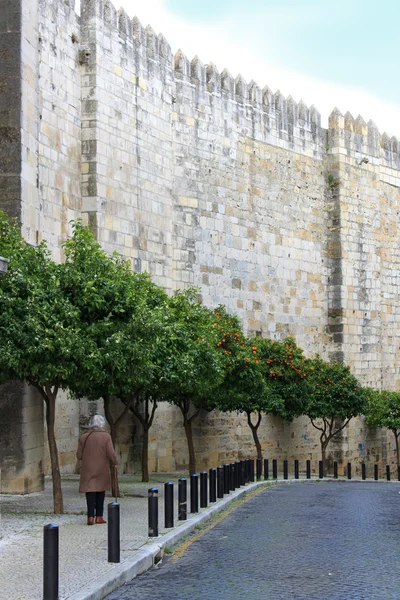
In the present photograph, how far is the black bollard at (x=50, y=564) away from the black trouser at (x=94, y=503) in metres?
4.62

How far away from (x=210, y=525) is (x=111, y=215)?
10763 millimetres

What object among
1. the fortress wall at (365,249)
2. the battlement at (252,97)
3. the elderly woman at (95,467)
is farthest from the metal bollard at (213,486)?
the fortress wall at (365,249)

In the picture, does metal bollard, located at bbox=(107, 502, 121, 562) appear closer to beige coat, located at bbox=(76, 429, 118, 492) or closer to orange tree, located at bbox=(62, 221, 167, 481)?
beige coat, located at bbox=(76, 429, 118, 492)

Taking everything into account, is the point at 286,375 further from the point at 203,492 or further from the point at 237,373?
the point at 203,492

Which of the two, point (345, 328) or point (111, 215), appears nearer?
point (111, 215)

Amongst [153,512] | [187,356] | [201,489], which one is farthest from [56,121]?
[153,512]

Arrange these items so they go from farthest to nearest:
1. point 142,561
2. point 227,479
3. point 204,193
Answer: point 204,193, point 227,479, point 142,561

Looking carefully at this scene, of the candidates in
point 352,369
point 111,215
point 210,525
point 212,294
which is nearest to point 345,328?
point 352,369

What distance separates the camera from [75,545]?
9.34 metres

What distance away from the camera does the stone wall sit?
18.6 meters

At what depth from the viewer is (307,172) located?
29562mm

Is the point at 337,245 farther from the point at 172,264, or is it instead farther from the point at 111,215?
the point at 111,215

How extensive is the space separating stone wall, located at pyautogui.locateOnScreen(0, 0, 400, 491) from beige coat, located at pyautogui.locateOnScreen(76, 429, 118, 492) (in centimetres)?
371

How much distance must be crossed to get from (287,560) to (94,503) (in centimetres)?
313
